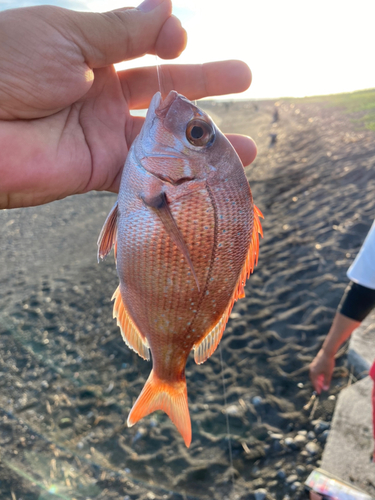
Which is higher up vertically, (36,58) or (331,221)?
(36,58)

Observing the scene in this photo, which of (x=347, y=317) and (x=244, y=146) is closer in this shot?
(x=244, y=146)

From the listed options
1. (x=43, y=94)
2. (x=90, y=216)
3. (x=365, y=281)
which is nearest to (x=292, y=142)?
(x=90, y=216)

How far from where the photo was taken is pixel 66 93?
1994 mm

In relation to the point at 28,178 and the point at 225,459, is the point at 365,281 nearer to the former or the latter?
the point at 225,459

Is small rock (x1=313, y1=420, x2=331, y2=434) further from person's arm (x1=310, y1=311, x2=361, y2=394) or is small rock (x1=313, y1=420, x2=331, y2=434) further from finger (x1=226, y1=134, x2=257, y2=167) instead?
finger (x1=226, y1=134, x2=257, y2=167)

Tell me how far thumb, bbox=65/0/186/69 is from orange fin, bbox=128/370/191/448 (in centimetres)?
171

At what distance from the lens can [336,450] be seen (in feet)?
11.4

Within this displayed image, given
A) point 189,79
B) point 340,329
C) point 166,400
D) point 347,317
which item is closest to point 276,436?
point 340,329

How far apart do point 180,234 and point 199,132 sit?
0.51 m

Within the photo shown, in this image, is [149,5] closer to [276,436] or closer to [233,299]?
[233,299]

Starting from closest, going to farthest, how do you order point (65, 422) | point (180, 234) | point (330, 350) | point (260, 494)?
point (180, 234) < point (260, 494) < point (330, 350) < point (65, 422)

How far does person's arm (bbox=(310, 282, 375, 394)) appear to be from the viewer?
3014 mm

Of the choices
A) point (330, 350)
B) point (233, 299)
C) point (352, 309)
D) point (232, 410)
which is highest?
point (233, 299)

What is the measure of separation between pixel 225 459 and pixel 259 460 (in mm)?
329
